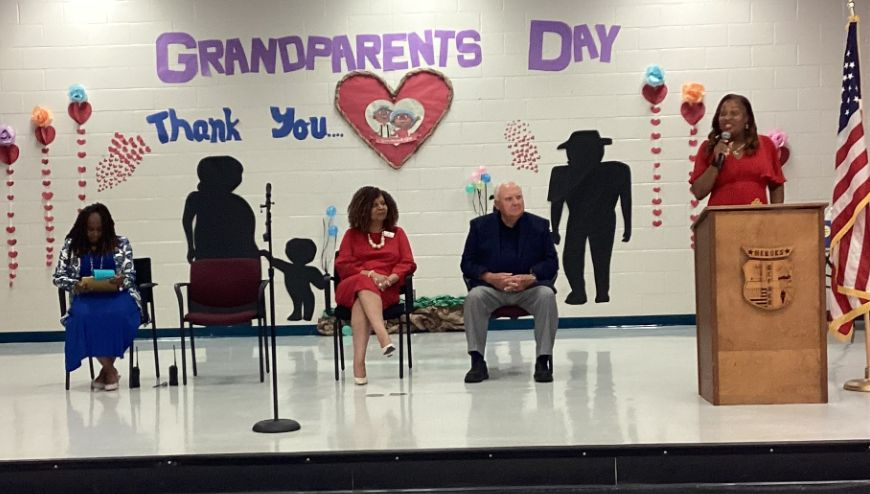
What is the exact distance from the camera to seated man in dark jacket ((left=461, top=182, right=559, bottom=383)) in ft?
16.9

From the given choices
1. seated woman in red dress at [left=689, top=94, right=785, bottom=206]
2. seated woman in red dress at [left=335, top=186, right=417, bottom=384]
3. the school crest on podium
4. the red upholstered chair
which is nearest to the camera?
the school crest on podium

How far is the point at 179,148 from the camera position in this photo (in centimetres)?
770

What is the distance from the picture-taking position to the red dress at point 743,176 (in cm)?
448

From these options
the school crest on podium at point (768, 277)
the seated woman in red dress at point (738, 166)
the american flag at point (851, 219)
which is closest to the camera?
the school crest on podium at point (768, 277)

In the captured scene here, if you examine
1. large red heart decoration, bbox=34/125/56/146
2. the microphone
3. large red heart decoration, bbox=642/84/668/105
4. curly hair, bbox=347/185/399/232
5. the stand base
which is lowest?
the stand base

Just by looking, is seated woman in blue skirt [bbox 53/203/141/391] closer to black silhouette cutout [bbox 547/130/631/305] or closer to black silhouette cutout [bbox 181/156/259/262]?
black silhouette cutout [bbox 181/156/259/262]

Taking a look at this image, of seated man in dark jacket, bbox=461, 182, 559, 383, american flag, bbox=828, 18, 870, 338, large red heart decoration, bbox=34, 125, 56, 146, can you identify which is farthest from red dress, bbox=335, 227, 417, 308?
large red heart decoration, bbox=34, 125, 56, 146

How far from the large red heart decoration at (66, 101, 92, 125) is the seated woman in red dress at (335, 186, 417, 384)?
3381 mm

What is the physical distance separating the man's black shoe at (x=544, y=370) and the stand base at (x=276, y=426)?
5.07ft

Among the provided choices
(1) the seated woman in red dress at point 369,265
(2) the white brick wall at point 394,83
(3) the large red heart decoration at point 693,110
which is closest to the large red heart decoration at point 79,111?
(2) the white brick wall at point 394,83

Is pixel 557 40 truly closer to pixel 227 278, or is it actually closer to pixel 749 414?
pixel 227 278

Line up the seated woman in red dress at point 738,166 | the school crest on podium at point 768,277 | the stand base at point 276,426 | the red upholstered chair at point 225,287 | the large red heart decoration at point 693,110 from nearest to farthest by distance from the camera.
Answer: the stand base at point 276,426 → the school crest on podium at point 768,277 → the seated woman in red dress at point 738,166 → the red upholstered chair at point 225,287 → the large red heart decoration at point 693,110

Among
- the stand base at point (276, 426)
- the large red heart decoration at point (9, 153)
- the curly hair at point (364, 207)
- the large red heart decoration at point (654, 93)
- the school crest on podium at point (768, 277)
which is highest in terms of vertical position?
the large red heart decoration at point (654, 93)

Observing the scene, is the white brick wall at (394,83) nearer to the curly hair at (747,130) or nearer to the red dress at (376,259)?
the red dress at (376,259)
